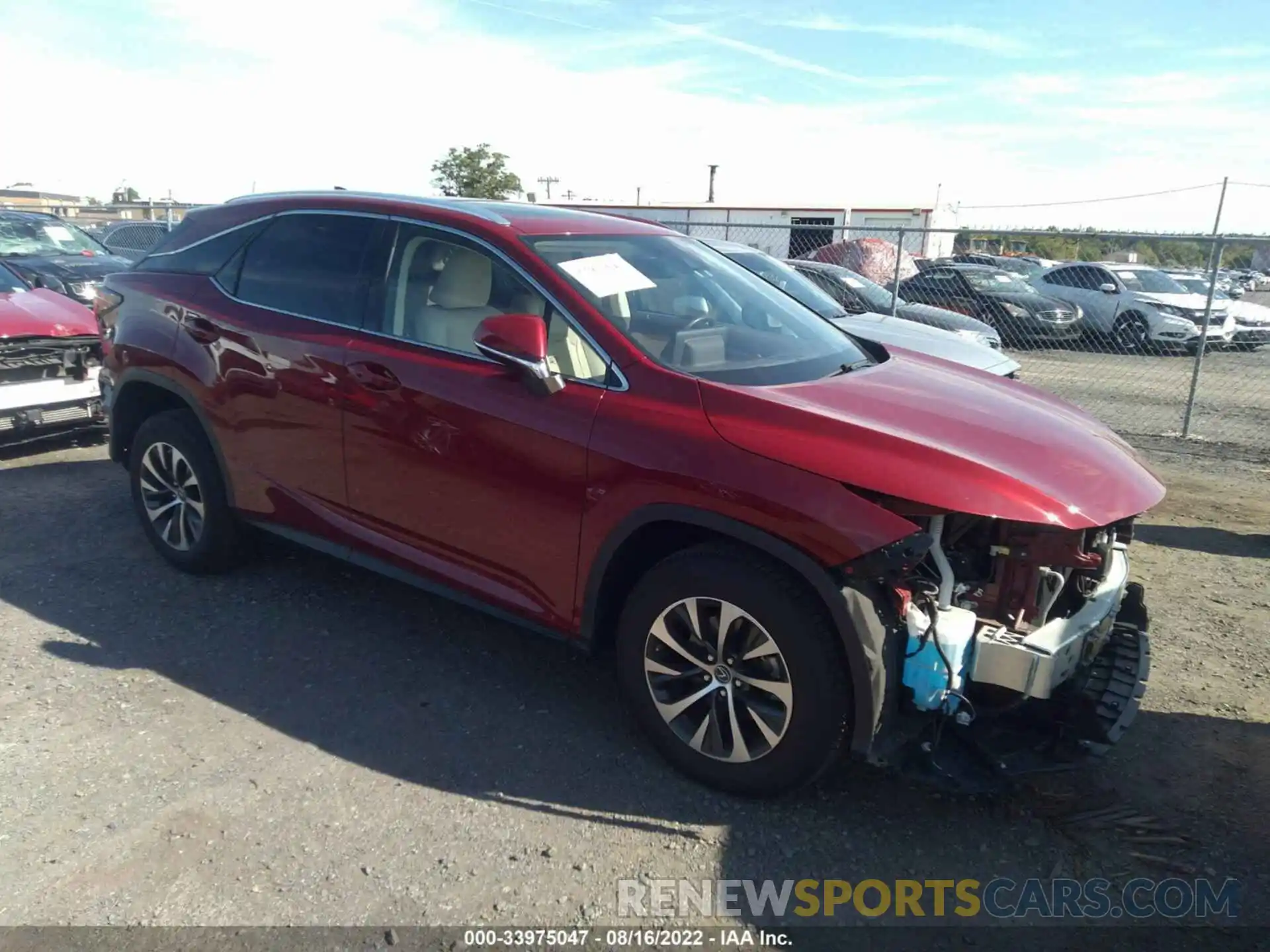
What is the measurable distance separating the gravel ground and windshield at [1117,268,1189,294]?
1452cm

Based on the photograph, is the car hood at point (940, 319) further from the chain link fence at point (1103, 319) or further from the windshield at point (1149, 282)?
the windshield at point (1149, 282)

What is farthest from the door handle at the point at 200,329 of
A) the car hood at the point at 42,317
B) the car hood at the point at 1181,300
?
the car hood at the point at 1181,300

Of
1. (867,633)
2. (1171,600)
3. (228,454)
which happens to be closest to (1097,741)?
(867,633)

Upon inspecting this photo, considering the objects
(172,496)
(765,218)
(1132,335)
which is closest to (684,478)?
(172,496)

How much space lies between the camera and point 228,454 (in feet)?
14.4

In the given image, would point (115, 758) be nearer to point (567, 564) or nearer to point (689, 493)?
point (567, 564)

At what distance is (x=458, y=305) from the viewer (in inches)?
146

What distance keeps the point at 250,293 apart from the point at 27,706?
199 cm

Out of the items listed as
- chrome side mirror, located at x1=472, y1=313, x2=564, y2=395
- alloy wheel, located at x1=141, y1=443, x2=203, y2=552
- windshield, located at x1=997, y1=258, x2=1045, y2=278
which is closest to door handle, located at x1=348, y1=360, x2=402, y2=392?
chrome side mirror, located at x1=472, y1=313, x2=564, y2=395

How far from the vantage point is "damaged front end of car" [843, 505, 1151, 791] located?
279 centimetres

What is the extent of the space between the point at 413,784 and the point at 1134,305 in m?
16.6

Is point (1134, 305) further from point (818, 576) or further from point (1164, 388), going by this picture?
point (818, 576)

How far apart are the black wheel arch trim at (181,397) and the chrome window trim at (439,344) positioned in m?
0.54

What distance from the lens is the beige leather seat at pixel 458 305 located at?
3639mm
